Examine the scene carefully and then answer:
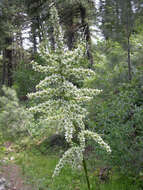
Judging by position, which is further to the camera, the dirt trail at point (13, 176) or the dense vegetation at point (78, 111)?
the dirt trail at point (13, 176)

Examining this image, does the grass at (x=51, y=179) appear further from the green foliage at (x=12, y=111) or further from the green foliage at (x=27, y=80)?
the green foliage at (x=27, y=80)

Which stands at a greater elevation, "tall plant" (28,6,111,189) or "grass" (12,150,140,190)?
"tall plant" (28,6,111,189)

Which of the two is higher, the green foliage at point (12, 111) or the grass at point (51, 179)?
the green foliage at point (12, 111)

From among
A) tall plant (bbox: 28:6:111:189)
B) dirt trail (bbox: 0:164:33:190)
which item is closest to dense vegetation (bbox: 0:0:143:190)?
tall plant (bbox: 28:6:111:189)

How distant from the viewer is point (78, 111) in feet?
9.81

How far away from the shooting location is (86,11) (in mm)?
12312

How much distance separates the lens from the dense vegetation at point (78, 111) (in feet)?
9.51

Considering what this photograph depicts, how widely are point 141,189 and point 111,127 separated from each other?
4.99 ft

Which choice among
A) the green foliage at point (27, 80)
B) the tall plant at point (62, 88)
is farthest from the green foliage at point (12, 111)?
the green foliage at point (27, 80)

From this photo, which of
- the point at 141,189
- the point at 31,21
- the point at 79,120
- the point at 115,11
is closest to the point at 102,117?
the point at 141,189

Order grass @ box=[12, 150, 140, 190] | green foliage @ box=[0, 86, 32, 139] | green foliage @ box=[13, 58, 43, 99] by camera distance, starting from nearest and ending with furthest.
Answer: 1. green foliage @ box=[0, 86, 32, 139]
2. grass @ box=[12, 150, 140, 190]
3. green foliage @ box=[13, 58, 43, 99]

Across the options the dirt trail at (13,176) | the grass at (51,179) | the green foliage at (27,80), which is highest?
the green foliage at (27,80)

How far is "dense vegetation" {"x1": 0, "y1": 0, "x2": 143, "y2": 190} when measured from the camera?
2.90m

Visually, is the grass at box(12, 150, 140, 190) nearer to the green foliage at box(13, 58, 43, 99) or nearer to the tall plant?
the tall plant
